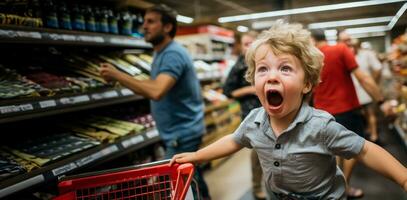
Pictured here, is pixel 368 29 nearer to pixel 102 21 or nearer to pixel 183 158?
pixel 102 21

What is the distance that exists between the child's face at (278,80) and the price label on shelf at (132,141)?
1.52 meters

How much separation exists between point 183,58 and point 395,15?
Answer: 140 cm

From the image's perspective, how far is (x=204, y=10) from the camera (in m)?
11.1

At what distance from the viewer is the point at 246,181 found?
166 inches

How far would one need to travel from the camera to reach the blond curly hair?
4.06 feet

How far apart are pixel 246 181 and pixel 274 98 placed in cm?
313

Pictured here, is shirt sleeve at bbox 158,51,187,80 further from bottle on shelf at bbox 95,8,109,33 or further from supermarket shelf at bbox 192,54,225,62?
supermarket shelf at bbox 192,54,225,62

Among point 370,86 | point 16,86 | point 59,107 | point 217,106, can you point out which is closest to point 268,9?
point 217,106

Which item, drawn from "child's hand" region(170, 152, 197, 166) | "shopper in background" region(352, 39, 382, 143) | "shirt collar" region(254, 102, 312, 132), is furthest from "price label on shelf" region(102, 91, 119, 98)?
"shopper in background" region(352, 39, 382, 143)

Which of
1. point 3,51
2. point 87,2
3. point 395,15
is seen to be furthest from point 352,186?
point 3,51

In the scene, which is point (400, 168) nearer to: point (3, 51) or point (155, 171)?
point (155, 171)

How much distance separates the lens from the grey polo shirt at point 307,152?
1224mm

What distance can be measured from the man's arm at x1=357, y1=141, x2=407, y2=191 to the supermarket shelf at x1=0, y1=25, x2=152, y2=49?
1730mm

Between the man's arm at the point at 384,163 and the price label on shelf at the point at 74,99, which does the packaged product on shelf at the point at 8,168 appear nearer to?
the price label on shelf at the point at 74,99
